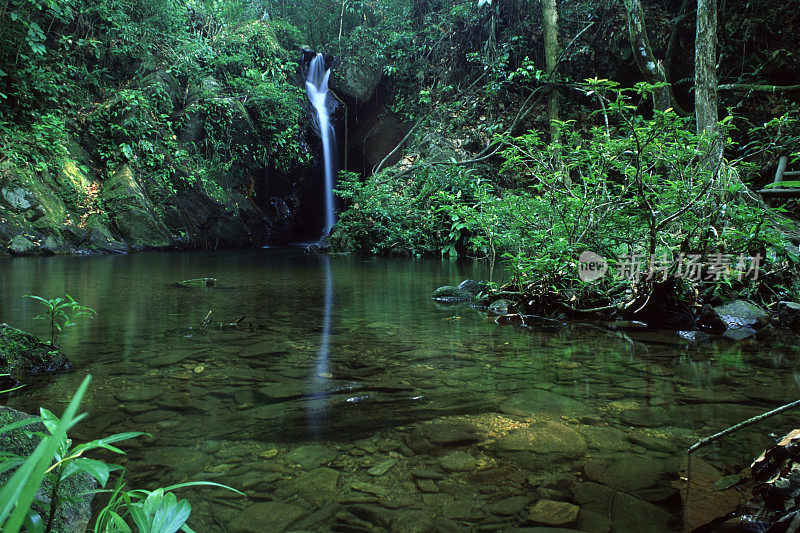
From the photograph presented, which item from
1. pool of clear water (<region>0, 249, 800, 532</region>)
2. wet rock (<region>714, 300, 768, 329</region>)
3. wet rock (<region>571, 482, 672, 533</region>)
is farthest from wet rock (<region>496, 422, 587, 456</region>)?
wet rock (<region>714, 300, 768, 329</region>)

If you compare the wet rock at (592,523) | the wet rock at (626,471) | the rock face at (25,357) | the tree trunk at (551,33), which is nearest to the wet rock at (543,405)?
the wet rock at (626,471)

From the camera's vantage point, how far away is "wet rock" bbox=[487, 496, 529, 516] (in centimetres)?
128

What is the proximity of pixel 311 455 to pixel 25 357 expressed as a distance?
1841mm

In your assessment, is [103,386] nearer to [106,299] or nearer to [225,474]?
[225,474]

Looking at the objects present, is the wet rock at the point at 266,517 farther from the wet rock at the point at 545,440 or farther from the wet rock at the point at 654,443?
the wet rock at the point at 654,443

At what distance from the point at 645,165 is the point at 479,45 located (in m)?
12.0

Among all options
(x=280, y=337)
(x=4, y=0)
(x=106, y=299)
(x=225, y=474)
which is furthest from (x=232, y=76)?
(x=225, y=474)

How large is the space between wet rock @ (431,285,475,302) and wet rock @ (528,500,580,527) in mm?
3872

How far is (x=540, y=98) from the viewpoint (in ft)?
42.0

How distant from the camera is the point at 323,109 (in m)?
18.5

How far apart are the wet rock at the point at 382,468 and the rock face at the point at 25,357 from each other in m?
1.89

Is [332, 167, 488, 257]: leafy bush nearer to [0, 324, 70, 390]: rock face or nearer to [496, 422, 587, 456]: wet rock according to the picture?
[0, 324, 70, 390]: rock face

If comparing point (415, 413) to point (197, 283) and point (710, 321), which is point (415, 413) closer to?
point (710, 321)

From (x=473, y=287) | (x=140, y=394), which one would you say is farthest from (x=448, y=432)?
(x=473, y=287)
